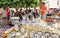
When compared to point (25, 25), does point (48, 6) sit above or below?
above

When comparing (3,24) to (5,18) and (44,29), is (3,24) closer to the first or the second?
(5,18)

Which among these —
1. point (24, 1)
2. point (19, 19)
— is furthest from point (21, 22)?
point (24, 1)

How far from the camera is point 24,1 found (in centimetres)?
314

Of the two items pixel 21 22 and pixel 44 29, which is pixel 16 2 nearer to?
pixel 21 22

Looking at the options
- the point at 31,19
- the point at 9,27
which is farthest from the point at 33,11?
the point at 9,27

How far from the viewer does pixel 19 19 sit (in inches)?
126

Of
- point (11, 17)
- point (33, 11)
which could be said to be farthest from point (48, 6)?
point (11, 17)

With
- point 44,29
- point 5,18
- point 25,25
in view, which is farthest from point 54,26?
point 5,18

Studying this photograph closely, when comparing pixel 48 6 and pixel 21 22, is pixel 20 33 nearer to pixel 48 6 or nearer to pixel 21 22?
pixel 21 22

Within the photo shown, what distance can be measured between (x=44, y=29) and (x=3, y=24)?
452 millimetres

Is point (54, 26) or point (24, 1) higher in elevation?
point (24, 1)

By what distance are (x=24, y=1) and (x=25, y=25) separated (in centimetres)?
27

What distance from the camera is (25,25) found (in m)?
3.19

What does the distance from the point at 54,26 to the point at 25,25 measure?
318mm
